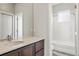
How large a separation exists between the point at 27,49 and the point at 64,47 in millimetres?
524

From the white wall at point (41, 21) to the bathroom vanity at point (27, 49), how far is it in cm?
9

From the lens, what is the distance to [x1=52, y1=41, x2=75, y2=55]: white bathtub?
1.58 metres

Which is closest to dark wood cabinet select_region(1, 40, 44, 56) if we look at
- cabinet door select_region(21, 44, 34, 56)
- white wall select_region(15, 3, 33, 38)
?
cabinet door select_region(21, 44, 34, 56)

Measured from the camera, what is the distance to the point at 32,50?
1573 mm

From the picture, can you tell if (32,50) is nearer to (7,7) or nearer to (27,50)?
(27,50)

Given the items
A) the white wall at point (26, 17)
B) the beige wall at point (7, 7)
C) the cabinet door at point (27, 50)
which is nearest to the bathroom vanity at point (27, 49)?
the cabinet door at point (27, 50)

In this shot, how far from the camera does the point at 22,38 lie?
1520 mm

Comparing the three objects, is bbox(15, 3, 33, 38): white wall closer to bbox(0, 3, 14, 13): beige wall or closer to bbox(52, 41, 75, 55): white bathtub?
bbox(0, 3, 14, 13): beige wall

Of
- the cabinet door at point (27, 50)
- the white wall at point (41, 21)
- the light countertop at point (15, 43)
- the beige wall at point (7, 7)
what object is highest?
the beige wall at point (7, 7)

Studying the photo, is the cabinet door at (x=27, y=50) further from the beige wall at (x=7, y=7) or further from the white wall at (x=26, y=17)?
the beige wall at (x=7, y=7)

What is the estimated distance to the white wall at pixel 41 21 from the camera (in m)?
1.54

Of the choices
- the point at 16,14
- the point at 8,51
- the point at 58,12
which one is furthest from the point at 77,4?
the point at 8,51

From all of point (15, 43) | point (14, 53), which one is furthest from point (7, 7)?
point (14, 53)

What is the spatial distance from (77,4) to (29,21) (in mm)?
685
